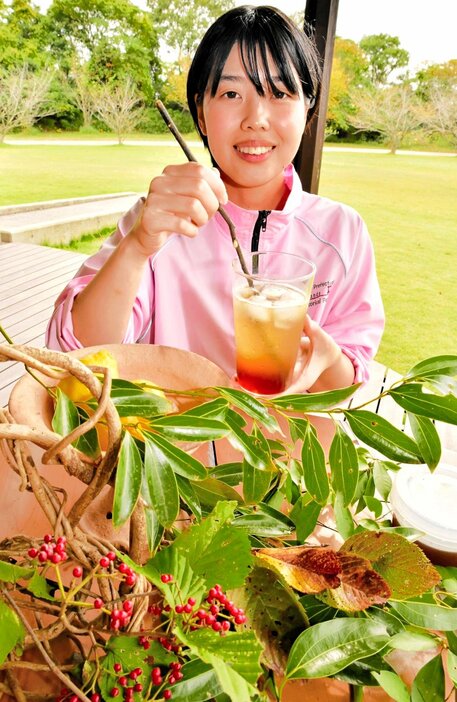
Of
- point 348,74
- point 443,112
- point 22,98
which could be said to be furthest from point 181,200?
point 22,98

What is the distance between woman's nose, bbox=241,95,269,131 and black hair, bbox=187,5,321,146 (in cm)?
2

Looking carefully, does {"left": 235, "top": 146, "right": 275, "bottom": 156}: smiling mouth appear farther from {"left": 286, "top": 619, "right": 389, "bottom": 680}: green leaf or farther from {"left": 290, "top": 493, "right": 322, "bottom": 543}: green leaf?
{"left": 286, "top": 619, "right": 389, "bottom": 680}: green leaf

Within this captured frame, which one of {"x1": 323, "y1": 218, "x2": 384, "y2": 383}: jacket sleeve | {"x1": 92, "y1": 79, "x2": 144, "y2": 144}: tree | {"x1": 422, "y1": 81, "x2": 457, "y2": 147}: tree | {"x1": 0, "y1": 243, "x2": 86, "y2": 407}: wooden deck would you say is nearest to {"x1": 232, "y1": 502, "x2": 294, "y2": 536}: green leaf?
{"x1": 323, "y1": 218, "x2": 384, "y2": 383}: jacket sleeve

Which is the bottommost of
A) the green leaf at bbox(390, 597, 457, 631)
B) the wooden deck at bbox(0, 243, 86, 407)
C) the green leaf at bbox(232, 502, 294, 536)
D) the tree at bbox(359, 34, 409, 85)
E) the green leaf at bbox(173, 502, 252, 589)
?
the wooden deck at bbox(0, 243, 86, 407)

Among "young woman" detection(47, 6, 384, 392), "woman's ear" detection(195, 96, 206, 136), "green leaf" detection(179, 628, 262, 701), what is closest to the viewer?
"green leaf" detection(179, 628, 262, 701)

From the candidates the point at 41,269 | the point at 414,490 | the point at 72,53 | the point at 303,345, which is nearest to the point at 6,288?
the point at 41,269

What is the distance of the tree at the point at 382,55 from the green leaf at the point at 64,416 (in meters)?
6.14

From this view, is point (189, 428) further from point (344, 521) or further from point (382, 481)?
point (382, 481)

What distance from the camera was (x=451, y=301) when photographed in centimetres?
645

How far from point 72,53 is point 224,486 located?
9.73 m

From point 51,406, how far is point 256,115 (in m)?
0.85

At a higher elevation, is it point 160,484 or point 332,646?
point 160,484

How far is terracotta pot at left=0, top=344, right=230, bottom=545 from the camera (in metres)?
0.61

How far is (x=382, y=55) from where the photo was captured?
595cm
